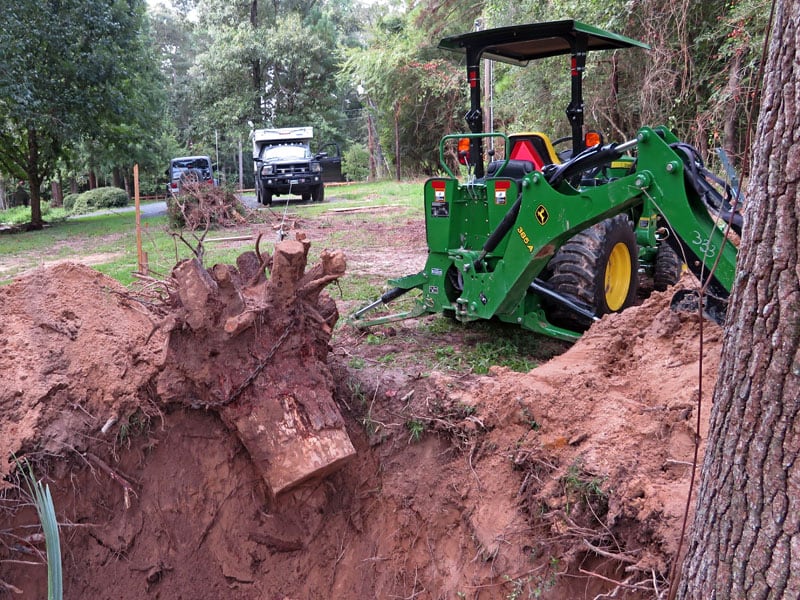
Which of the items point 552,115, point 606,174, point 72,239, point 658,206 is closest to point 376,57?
point 552,115

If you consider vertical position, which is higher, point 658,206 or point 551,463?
point 658,206

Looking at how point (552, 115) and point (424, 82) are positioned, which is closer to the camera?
point (552, 115)

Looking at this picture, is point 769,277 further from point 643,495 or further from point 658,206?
point 658,206

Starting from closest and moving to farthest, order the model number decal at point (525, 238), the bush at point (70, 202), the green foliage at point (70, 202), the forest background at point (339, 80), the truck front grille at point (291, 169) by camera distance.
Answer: the model number decal at point (525, 238), the forest background at point (339, 80), the truck front grille at point (291, 169), the green foliage at point (70, 202), the bush at point (70, 202)

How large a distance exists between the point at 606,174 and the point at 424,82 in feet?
63.9

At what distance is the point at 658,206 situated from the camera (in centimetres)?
379

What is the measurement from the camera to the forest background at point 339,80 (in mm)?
11125

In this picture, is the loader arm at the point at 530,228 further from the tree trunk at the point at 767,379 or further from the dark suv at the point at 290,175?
the dark suv at the point at 290,175

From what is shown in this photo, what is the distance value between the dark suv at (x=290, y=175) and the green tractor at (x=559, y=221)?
13680 millimetres

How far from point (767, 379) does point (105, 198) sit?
2972 centimetres

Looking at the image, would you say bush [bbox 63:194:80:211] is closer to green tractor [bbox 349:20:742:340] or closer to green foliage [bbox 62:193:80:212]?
green foliage [bbox 62:193:80:212]

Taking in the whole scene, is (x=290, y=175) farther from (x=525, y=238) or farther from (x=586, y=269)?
(x=525, y=238)

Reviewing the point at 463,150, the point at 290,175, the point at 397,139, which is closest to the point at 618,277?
the point at 463,150

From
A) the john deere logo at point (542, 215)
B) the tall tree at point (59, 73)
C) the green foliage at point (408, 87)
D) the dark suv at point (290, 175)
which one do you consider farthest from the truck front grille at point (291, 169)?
the john deere logo at point (542, 215)
